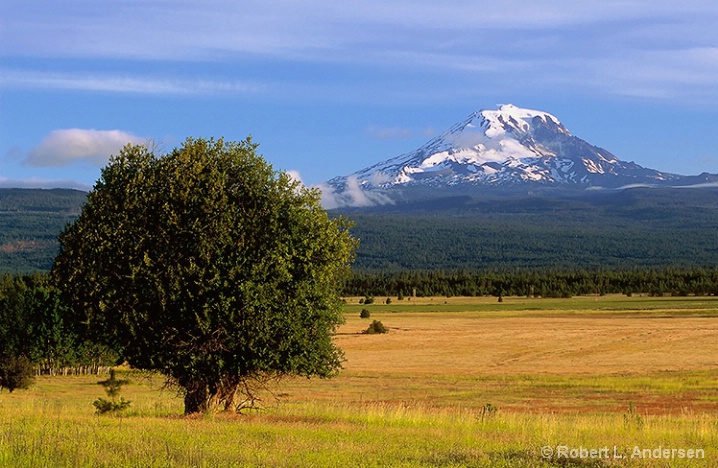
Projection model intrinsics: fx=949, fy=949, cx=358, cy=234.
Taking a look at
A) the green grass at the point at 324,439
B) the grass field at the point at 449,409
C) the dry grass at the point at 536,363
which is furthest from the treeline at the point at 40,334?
the green grass at the point at 324,439

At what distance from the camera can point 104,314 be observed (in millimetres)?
25828

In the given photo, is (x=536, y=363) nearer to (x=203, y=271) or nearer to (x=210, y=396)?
(x=210, y=396)

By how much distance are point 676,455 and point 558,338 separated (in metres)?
73.1

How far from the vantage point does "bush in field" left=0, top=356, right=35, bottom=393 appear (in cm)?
5609

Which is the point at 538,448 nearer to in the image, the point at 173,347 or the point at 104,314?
the point at 173,347

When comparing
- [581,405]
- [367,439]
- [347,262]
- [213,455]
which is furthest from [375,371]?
[213,455]

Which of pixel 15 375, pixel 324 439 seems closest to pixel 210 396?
pixel 324 439

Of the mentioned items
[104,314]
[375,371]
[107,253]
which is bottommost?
[375,371]

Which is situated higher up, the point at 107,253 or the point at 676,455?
the point at 107,253

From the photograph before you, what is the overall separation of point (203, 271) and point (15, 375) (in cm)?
3585

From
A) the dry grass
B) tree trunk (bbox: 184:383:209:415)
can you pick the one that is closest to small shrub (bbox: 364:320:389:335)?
the dry grass

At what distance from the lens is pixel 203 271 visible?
2516 centimetres

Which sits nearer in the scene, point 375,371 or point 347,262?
point 347,262

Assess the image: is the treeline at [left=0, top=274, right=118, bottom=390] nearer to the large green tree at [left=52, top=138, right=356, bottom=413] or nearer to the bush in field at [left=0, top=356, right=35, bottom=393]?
the bush in field at [left=0, top=356, right=35, bottom=393]
